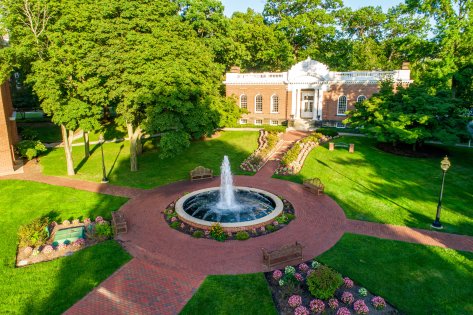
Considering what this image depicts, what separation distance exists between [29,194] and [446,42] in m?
39.1

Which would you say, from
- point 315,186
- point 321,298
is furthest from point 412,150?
point 321,298

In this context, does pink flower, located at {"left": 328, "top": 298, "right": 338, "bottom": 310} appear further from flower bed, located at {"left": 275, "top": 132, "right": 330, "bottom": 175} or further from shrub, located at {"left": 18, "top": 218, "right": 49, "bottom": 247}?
flower bed, located at {"left": 275, "top": 132, "right": 330, "bottom": 175}

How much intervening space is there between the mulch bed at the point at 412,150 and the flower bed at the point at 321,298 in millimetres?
20584

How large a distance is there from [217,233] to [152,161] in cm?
1507

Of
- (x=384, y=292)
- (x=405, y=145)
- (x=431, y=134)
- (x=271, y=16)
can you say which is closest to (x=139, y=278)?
(x=384, y=292)

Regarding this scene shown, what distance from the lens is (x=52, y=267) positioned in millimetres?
13031

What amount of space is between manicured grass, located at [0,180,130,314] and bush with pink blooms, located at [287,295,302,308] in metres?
6.87

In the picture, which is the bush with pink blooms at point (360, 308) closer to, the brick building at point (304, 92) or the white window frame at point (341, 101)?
the brick building at point (304, 92)

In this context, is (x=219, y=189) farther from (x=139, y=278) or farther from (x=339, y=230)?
(x=139, y=278)

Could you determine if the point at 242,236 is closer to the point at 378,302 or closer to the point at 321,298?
the point at 321,298

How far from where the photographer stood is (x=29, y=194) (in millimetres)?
21281

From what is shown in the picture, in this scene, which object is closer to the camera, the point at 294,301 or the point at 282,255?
the point at 294,301

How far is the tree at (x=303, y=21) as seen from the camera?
160ft

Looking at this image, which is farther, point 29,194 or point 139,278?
point 29,194
